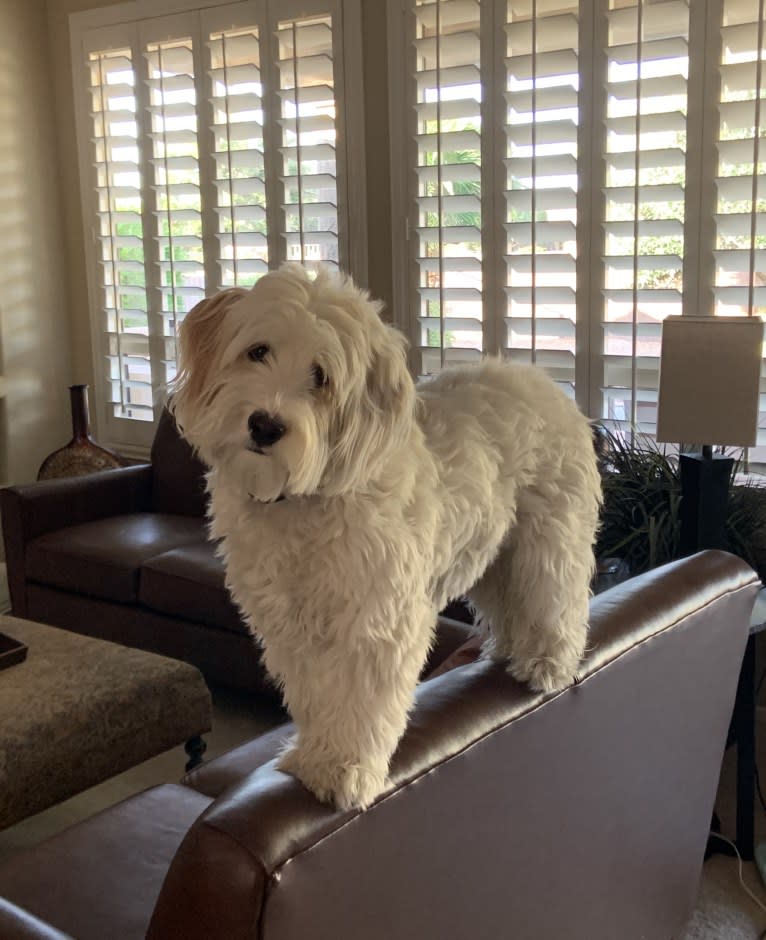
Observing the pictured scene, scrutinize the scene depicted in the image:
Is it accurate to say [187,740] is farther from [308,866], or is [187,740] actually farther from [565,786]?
[308,866]

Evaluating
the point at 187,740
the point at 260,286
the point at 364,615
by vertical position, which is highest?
the point at 260,286

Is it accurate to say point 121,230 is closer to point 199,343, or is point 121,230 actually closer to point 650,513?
point 650,513

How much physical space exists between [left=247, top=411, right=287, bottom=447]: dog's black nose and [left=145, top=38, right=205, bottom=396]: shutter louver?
2.93 meters

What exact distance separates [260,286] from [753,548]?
194 centimetres

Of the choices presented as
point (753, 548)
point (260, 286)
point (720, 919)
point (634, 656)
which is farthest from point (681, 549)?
point (260, 286)

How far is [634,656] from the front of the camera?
128 cm

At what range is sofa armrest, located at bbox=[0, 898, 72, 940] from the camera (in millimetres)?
961

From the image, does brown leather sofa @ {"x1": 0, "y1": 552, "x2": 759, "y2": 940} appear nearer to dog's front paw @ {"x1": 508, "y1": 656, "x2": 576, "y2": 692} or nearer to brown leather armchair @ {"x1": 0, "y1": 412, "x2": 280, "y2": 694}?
dog's front paw @ {"x1": 508, "y1": 656, "x2": 576, "y2": 692}

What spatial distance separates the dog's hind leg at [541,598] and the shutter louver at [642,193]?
1.79m

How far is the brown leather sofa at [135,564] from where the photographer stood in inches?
109

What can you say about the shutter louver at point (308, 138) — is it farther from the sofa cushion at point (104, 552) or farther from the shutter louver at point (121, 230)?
the sofa cushion at point (104, 552)

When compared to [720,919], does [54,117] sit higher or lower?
higher

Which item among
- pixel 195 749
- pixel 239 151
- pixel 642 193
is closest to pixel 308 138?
pixel 239 151

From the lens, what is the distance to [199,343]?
3.23 ft
